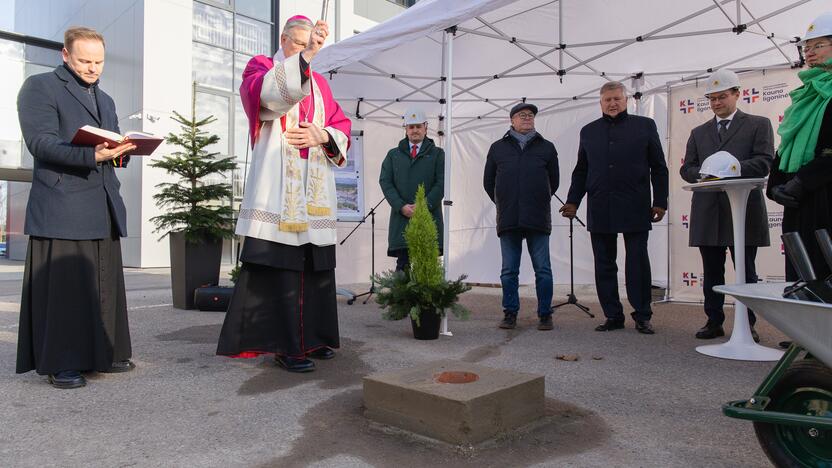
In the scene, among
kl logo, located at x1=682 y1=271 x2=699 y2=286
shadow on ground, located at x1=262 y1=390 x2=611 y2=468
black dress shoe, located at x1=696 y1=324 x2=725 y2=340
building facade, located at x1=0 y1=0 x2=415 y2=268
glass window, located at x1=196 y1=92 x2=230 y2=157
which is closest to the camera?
shadow on ground, located at x1=262 y1=390 x2=611 y2=468

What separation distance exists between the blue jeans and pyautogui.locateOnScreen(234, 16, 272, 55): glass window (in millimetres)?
11837

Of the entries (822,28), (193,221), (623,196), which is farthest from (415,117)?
(822,28)

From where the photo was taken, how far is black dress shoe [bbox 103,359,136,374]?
139 inches

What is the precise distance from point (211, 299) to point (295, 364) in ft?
10.3

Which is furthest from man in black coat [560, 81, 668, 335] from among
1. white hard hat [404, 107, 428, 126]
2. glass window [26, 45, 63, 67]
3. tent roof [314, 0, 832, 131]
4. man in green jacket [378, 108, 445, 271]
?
glass window [26, 45, 63, 67]

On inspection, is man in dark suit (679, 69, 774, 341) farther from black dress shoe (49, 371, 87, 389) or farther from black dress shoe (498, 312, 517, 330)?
black dress shoe (49, 371, 87, 389)

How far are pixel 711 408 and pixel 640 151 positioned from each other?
2.70 m

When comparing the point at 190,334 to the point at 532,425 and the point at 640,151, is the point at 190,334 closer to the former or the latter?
the point at 532,425

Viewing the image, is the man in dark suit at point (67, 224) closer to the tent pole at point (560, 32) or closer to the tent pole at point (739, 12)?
the tent pole at point (560, 32)

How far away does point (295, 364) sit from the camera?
12.0 ft

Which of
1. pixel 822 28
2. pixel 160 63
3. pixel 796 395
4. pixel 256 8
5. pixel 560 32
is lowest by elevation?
pixel 796 395

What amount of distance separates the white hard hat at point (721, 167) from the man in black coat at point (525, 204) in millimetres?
1474

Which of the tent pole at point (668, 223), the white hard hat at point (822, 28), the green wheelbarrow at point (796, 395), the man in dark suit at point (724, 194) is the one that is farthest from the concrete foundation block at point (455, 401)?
the tent pole at point (668, 223)

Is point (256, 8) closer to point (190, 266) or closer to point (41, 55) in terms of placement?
point (41, 55)
